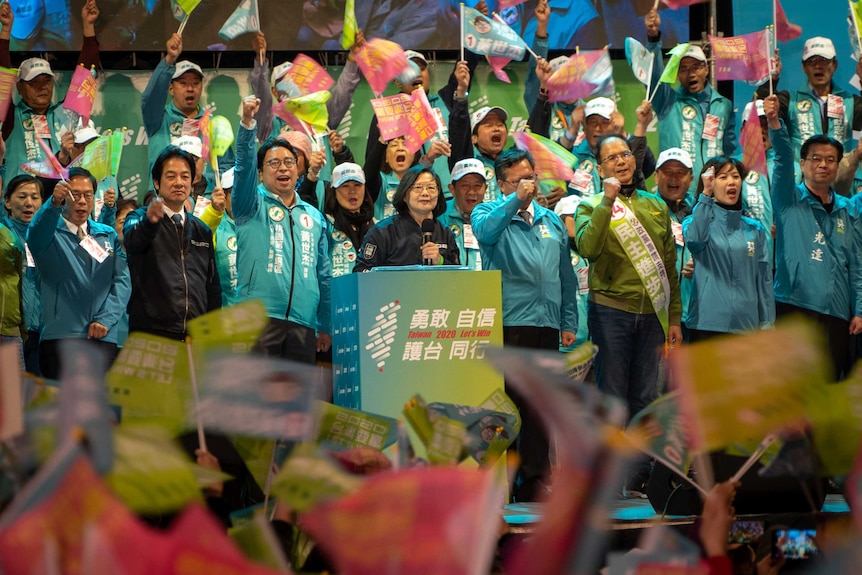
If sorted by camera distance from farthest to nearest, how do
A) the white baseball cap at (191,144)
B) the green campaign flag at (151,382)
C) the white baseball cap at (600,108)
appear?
1. the white baseball cap at (600,108)
2. the white baseball cap at (191,144)
3. the green campaign flag at (151,382)

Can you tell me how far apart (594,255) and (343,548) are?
5.32 m

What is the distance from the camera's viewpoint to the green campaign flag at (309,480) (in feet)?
4.85

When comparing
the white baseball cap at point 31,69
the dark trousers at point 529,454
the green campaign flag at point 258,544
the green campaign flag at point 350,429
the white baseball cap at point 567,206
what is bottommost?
the dark trousers at point 529,454

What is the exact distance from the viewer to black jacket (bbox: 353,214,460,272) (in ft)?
20.2

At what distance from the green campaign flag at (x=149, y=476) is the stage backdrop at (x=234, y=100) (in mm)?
8315

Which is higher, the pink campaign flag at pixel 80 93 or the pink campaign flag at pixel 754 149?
the pink campaign flag at pixel 80 93

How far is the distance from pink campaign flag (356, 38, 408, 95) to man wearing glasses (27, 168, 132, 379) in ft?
6.41

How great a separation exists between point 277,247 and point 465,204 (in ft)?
4.08

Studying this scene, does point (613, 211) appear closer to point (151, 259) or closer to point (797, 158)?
point (151, 259)

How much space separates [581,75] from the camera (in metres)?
7.90

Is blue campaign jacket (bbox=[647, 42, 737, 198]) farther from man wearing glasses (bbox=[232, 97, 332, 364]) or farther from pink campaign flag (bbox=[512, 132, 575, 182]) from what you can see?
man wearing glasses (bbox=[232, 97, 332, 364])

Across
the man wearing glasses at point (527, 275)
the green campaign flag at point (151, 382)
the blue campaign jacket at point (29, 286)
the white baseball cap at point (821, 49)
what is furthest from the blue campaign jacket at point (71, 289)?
the white baseball cap at point (821, 49)

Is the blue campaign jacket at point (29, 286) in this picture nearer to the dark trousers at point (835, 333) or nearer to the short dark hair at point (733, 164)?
the short dark hair at point (733, 164)

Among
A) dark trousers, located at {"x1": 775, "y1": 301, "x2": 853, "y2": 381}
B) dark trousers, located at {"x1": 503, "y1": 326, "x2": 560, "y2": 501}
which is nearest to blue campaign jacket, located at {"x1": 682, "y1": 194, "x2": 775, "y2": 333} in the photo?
dark trousers, located at {"x1": 775, "y1": 301, "x2": 853, "y2": 381}
